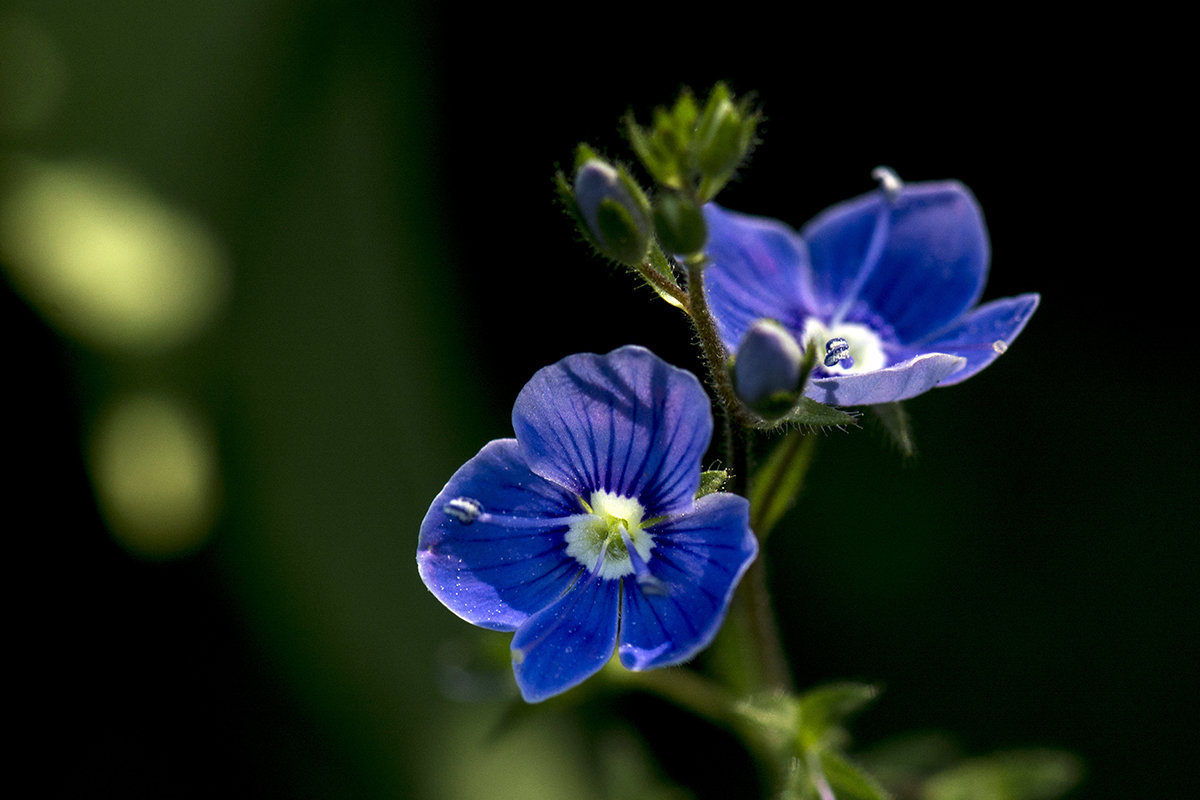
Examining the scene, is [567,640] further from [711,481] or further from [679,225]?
[679,225]

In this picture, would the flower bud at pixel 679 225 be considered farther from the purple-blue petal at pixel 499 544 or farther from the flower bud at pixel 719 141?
the purple-blue petal at pixel 499 544

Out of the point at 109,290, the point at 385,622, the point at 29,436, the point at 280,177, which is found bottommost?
the point at 385,622

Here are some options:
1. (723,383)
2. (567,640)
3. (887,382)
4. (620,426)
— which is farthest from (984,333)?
(567,640)

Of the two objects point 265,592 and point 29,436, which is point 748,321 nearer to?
point 265,592

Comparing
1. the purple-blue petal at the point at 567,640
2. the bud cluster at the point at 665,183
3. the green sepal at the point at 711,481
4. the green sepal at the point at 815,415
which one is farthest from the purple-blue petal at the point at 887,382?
the purple-blue petal at the point at 567,640

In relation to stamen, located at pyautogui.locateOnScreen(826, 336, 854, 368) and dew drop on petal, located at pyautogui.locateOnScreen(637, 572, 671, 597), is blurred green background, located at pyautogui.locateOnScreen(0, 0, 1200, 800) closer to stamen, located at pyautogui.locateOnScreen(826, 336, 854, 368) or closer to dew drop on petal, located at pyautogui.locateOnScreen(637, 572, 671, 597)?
stamen, located at pyautogui.locateOnScreen(826, 336, 854, 368)

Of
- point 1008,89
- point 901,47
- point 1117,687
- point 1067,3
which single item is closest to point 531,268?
point 901,47

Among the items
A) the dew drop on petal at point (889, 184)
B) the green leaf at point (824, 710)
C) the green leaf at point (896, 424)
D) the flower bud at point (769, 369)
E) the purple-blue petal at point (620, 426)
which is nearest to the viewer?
the flower bud at point (769, 369)
